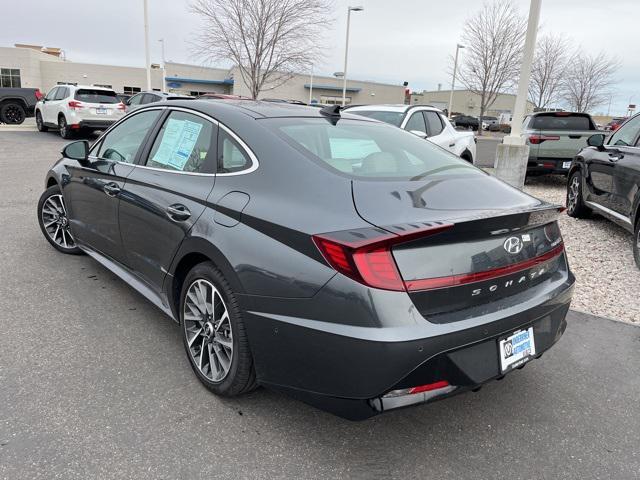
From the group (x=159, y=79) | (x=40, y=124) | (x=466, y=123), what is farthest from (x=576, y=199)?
(x=159, y=79)

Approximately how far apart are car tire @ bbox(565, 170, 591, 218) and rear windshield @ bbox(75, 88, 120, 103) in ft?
46.7

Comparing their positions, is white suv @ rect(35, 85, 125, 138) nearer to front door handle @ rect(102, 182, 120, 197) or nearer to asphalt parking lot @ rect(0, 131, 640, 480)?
front door handle @ rect(102, 182, 120, 197)

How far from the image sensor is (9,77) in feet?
144

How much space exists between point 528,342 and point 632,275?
11.3ft

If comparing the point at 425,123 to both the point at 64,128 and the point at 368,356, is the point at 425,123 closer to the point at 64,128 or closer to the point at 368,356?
the point at 368,356

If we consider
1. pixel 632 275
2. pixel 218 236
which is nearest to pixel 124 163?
pixel 218 236

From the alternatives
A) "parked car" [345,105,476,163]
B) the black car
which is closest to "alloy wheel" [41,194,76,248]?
the black car

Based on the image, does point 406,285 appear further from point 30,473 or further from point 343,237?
point 30,473

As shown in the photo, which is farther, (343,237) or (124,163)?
(124,163)

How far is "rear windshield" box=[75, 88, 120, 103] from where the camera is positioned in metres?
16.2

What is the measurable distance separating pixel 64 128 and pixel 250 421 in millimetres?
17075

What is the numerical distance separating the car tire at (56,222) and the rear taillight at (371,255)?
12.4 feet

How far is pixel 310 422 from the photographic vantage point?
8.79 ft

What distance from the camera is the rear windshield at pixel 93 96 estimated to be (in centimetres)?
1625
